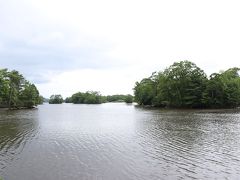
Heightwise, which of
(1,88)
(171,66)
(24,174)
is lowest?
(24,174)

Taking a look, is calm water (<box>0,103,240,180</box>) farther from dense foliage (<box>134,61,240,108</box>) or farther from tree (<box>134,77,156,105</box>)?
tree (<box>134,77,156,105</box>)

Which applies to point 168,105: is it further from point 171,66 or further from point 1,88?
point 1,88

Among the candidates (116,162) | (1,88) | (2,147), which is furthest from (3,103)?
(116,162)

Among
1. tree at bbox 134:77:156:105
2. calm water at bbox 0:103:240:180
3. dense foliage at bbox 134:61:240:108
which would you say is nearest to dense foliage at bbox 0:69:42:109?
tree at bbox 134:77:156:105

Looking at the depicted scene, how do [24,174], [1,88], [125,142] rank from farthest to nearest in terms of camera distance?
[1,88] → [125,142] → [24,174]

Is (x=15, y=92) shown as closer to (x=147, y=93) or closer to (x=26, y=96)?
(x=26, y=96)

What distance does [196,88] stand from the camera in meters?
101

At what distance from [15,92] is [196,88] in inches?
2690

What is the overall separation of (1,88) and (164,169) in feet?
292

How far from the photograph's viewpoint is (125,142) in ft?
90.6

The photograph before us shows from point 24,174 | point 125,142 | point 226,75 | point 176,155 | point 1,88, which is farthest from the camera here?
point 226,75

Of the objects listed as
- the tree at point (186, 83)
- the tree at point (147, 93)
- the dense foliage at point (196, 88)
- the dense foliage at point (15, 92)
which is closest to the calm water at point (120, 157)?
the dense foliage at point (196, 88)

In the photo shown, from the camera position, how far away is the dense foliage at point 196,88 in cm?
9894

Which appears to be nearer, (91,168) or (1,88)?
(91,168)
